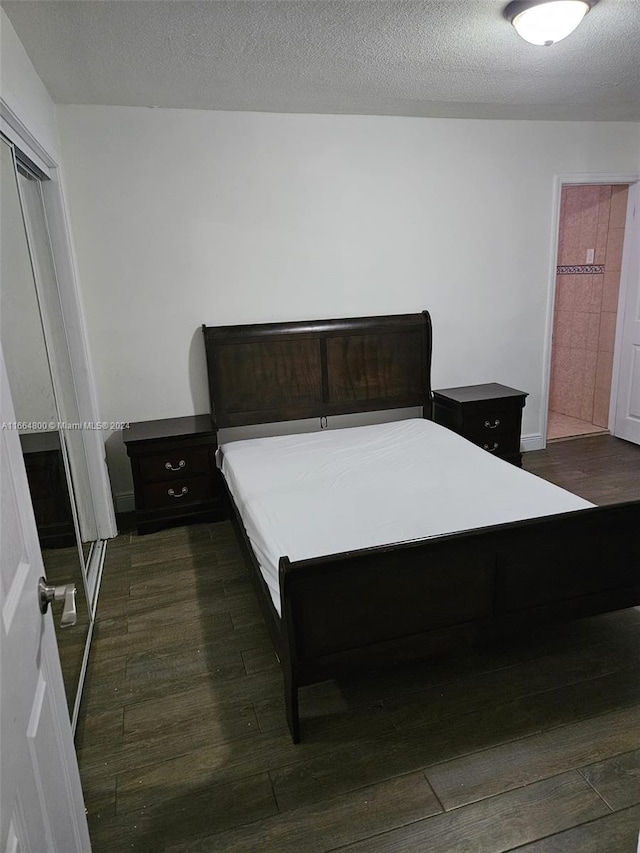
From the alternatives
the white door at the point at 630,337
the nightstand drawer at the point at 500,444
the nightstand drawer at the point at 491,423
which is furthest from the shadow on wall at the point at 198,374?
the white door at the point at 630,337

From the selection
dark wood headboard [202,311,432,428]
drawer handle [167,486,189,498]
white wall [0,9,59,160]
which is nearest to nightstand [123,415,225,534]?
drawer handle [167,486,189,498]

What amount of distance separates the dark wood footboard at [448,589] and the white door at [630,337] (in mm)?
2966

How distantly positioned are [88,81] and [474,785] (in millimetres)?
3451

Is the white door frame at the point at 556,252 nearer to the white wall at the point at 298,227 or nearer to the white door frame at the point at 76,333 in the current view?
the white wall at the point at 298,227

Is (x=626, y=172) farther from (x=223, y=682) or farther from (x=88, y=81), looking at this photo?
(x=223, y=682)

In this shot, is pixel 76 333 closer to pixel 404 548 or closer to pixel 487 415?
pixel 404 548

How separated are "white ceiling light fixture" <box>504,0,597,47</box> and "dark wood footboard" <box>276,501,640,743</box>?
6.23 feet

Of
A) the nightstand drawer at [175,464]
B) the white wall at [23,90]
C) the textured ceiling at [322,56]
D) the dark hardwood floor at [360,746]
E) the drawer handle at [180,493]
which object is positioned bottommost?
the dark hardwood floor at [360,746]

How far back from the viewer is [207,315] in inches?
146

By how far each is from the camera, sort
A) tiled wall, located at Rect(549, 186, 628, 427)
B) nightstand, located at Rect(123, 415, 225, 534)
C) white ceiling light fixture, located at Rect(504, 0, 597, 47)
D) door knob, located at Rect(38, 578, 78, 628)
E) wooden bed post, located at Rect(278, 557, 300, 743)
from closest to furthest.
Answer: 1. door knob, located at Rect(38, 578, 78, 628)
2. wooden bed post, located at Rect(278, 557, 300, 743)
3. white ceiling light fixture, located at Rect(504, 0, 597, 47)
4. nightstand, located at Rect(123, 415, 225, 534)
5. tiled wall, located at Rect(549, 186, 628, 427)

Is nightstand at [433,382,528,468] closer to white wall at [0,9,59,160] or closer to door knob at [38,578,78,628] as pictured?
white wall at [0,9,59,160]

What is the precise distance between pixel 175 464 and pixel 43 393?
1341mm

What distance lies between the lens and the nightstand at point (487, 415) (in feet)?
12.9

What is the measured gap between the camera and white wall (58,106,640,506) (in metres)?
3.41
